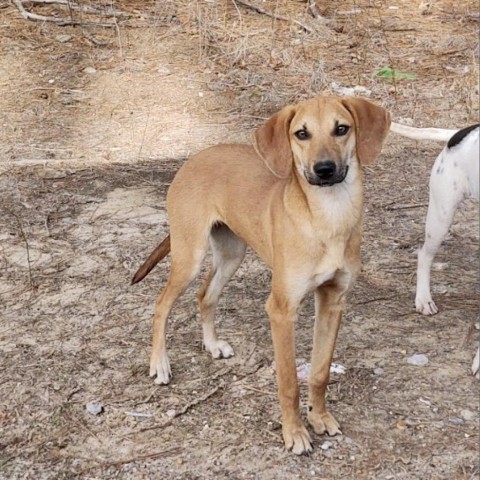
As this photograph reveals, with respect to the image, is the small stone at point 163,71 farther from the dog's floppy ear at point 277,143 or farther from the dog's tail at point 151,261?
the dog's floppy ear at point 277,143

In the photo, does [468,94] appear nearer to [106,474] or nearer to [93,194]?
[93,194]

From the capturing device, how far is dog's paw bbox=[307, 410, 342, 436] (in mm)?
3660

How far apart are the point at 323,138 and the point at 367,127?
21 centimetres

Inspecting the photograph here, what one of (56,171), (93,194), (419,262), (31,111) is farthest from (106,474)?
(31,111)

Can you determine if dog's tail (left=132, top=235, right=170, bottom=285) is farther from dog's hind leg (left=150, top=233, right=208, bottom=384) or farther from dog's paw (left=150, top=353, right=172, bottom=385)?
dog's paw (left=150, top=353, right=172, bottom=385)

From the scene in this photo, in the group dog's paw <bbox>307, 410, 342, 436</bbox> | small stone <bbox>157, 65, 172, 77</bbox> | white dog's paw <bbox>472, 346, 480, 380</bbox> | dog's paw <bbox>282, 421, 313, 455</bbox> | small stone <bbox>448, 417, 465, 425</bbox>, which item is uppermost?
dog's paw <bbox>282, 421, 313, 455</bbox>

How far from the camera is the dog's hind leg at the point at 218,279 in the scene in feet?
13.8

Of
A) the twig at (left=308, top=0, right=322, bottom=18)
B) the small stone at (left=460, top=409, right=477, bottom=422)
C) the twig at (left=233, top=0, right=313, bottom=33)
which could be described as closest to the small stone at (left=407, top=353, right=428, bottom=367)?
the small stone at (left=460, top=409, right=477, bottom=422)

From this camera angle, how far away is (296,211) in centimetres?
337

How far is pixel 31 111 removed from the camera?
742cm

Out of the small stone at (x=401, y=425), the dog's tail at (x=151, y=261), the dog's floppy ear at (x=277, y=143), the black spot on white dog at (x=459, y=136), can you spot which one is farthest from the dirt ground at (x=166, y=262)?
the dog's floppy ear at (x=277, y=143)

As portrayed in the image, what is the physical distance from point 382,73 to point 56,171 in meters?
3.11

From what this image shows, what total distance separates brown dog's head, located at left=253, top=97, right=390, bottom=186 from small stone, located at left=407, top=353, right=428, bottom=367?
128cm

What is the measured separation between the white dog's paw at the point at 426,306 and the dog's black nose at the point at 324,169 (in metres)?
1.77
